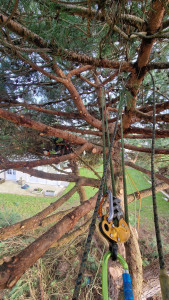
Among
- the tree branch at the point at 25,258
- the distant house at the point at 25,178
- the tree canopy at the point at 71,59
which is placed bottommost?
the distant house at the point at 25,178

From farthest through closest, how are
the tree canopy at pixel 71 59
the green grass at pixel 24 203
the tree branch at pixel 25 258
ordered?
the green grass at pixel 24 203
the tree canopy at pixel 71 59
the tree branch at pixel 25 258

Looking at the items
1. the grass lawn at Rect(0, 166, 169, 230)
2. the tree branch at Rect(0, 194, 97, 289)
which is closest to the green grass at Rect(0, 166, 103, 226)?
the grass lawn at Rect(0, 166, 169, 230)

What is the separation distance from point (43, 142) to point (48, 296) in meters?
1.98

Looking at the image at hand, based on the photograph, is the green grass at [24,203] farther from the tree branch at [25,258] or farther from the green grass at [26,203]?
the tree branch at [25,258]

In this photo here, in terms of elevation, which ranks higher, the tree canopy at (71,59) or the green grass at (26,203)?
the tree canopy at (71,59)

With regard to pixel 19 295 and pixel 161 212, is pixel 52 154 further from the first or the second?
pixel 161 212

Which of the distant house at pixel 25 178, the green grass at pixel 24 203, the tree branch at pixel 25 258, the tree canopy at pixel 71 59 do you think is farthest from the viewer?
the distant house at pixel 25 178

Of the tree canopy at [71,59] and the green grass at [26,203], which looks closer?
the tree canopy at [71,59]

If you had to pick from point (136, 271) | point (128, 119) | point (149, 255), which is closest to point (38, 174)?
point (128, 119)

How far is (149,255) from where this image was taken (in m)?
2.89

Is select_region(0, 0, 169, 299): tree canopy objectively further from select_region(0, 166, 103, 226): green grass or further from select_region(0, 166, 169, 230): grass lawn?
select_region(0, 166, 103, 226): green grass

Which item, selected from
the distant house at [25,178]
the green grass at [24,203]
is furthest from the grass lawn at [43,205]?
the distant house at [25,178]

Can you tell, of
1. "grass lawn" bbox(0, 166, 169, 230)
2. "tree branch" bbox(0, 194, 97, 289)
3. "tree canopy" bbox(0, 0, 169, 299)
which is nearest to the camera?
"tree branch" bbox(0, 194, 97, 289)

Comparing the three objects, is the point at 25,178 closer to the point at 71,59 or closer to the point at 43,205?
the point at 43,205
